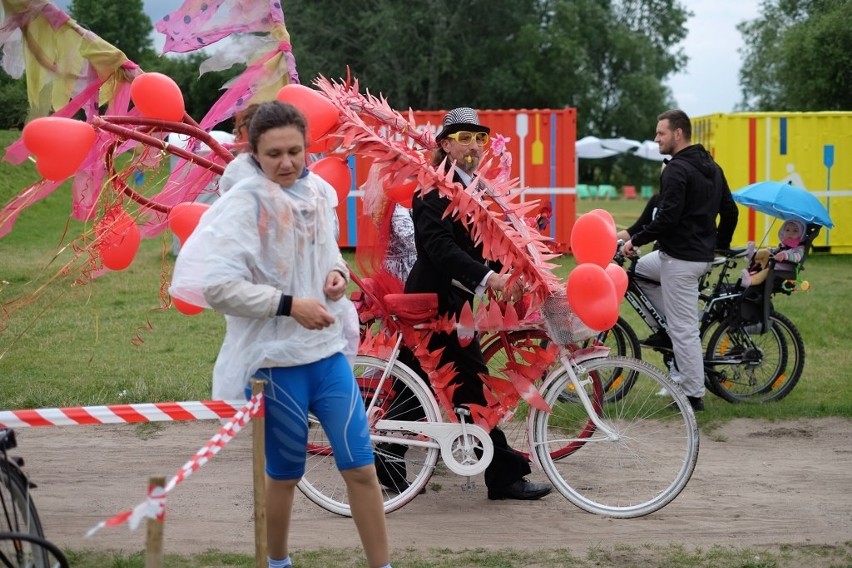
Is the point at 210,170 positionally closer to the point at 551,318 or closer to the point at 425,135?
the point at 425,135

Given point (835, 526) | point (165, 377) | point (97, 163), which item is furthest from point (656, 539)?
point (165, 377)

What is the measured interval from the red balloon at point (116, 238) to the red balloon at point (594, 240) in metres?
2.23

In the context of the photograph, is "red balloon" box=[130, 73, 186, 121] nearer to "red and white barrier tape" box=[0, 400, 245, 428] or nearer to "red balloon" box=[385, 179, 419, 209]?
"red balloon" box=[385, 179, 419, 209]

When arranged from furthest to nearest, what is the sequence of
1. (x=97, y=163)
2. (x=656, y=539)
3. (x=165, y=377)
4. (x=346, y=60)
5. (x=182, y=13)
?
(x=346, y=60) → (x=165, y=377) → (x=182, y=13) → (x=97, y=163) → (x=656, y=539)

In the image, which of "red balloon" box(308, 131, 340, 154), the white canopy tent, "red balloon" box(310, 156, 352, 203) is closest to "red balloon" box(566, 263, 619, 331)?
"red balloon" box(310, 156, 352, 203)

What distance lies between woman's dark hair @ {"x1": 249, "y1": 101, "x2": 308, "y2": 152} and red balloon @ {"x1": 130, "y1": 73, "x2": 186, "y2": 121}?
53.5 inches

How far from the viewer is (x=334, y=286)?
372 centimetres

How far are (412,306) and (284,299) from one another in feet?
5.44

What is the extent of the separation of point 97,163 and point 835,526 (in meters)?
3.96

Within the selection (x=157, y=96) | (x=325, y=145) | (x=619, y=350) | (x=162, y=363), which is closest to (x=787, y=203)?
(x=619, y=350)

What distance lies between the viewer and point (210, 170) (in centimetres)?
521

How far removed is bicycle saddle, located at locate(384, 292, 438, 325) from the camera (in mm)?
5113

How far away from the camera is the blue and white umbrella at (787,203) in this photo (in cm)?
720

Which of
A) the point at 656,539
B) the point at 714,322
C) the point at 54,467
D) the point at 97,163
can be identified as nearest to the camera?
the point at 656,539
